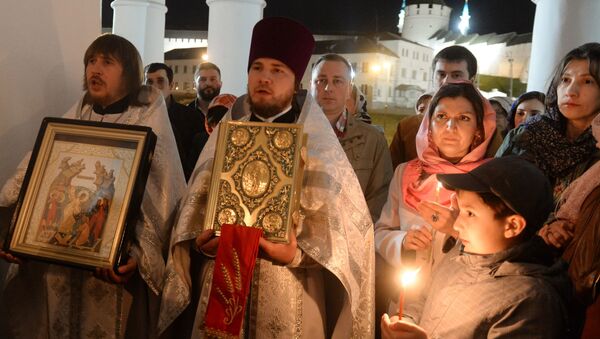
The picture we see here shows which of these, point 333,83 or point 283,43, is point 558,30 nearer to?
point 333,83

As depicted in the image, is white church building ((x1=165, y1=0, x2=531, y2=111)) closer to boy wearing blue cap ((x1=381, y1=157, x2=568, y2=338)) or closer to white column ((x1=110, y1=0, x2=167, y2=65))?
white column ((x1=110, y1=0, x2=167, y2=65))

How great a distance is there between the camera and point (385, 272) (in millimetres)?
3096

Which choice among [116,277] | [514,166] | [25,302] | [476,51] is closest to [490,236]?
[514,166]

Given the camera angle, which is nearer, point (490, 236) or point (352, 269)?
point (490, 236)

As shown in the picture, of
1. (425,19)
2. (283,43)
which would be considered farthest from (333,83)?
(425,19)

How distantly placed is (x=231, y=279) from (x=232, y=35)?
5.86 metres

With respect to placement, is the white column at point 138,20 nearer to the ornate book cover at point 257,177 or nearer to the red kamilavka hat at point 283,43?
the red kamilavka hat at point 283,43

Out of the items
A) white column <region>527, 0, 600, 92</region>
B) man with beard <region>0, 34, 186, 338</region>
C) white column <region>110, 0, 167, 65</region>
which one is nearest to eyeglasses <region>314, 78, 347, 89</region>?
man with beard <region>0, 34, 186, 338</region>

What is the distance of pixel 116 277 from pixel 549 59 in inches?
203

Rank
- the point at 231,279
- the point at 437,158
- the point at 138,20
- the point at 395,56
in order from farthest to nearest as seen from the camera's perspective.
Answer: the point at 395,56 → the point at 138,20 → the point at 437,158 → the point at 231,279

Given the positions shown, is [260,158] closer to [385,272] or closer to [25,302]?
[385,272]

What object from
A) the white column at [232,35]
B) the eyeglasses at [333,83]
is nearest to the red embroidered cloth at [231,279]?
the eyeglasses at [333,83]

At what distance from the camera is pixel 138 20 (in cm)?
925

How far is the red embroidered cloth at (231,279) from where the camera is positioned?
2264 millimetres
